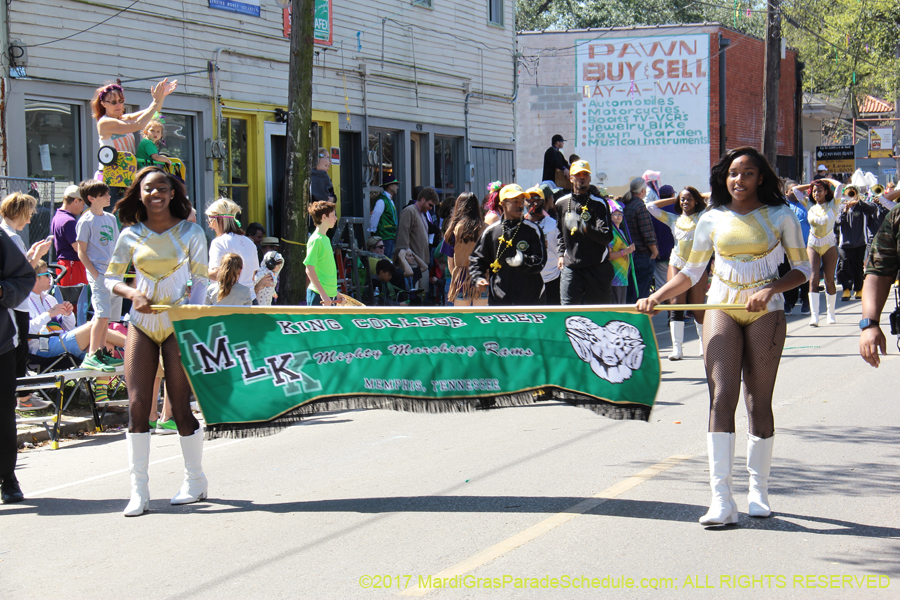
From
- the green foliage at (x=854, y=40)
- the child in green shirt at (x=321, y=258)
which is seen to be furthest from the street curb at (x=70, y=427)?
the green foliage at (x=854, y=40)

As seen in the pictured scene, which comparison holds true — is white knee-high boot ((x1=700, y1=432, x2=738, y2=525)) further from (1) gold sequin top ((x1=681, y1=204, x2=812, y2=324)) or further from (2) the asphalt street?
(1) gold sequin top ((x1=681, y1=204, x2=812, y2=324))

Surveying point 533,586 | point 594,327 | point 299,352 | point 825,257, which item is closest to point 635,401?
point 594,327

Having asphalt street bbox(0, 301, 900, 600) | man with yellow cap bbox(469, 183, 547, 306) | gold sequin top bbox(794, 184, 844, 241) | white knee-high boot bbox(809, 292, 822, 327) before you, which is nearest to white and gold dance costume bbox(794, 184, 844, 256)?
gold sequin top bbox(794, 184, 844, 241)

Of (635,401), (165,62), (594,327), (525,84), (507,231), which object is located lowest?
(635,401)

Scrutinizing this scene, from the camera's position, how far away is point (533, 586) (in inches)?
185

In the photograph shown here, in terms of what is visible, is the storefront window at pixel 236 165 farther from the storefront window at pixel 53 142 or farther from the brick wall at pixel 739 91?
the brick wall at pixel 739 91

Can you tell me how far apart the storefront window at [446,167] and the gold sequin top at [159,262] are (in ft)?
51.7

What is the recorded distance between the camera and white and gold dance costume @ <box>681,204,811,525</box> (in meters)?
5.45

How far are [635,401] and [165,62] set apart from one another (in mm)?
11171

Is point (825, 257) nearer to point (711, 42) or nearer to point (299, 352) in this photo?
point (299, 352)

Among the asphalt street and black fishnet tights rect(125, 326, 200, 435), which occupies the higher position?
black fishnet tights rect(125, 326, 200, 435)

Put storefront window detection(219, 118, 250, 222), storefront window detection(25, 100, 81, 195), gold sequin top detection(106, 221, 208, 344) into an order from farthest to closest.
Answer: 1. storefront window detection(219, 118, 250, 222)
2. storefront window detection(25, 100, 81, 195)
3. gold sequin top detection(106, 221, 208, 344)

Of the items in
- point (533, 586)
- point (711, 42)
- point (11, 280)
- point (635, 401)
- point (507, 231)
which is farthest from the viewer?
point (711, 42)

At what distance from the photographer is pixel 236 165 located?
1642 centimetres
